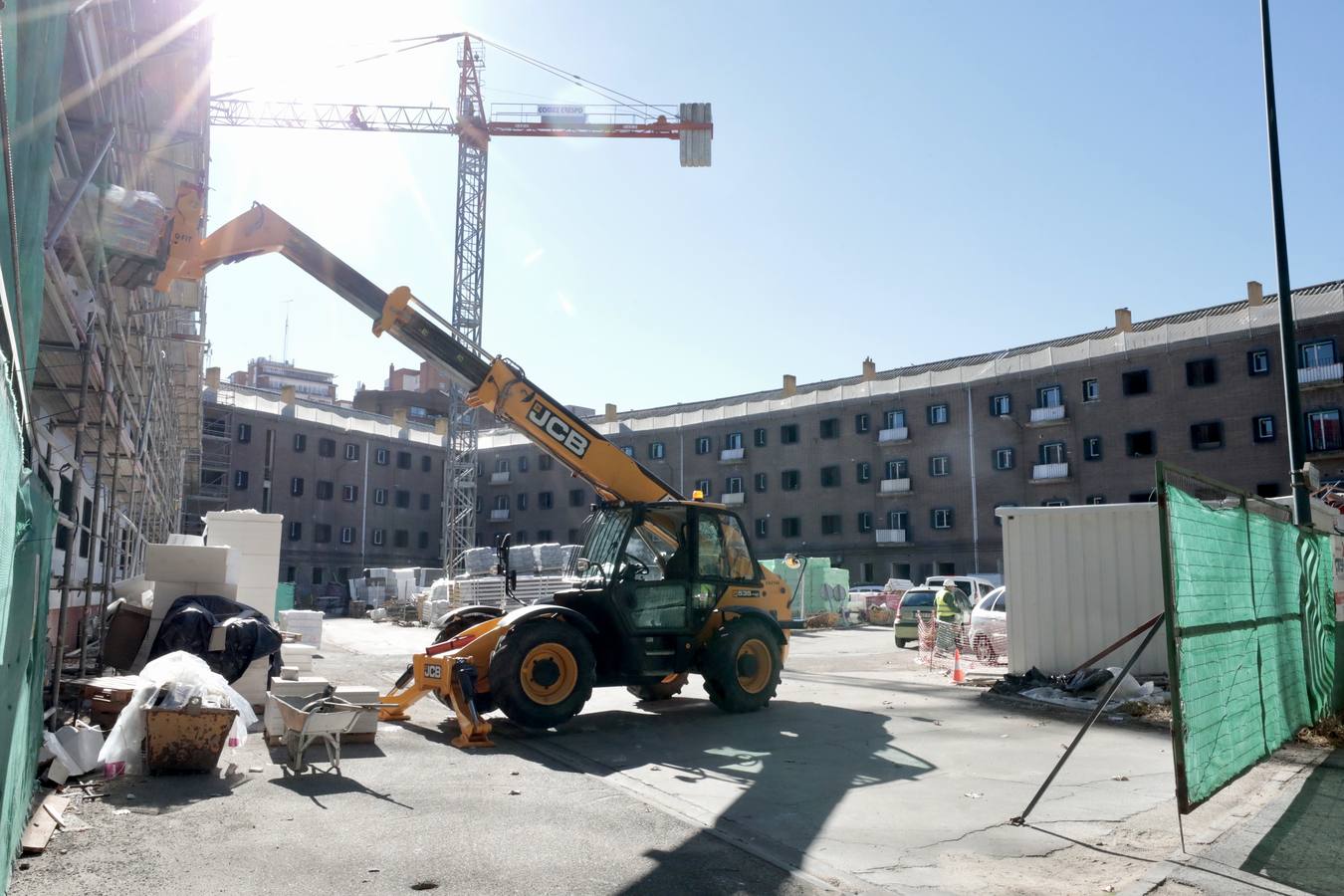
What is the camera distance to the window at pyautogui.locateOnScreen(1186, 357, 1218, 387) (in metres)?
43.8

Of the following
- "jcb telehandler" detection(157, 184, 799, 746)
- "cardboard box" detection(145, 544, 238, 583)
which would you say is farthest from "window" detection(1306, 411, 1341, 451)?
"cardboard box" detection(145, 544, 238, 583)

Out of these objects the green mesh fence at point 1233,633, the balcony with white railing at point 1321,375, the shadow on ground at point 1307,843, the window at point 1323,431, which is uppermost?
the balcony with white railing at point 1321,375

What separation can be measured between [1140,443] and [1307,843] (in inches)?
1730

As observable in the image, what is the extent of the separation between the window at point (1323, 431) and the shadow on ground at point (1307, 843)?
39.6 meters

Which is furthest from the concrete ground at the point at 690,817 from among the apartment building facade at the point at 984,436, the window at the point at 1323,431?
the window at the point at 1323,431

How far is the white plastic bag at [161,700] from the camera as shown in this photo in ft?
26.1

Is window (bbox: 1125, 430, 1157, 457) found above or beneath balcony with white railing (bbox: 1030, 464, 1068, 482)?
above

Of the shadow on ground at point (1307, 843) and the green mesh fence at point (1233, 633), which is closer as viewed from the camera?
the shadow on ground at point (1307, 843)

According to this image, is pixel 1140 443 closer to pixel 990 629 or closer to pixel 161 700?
pixel 990 629

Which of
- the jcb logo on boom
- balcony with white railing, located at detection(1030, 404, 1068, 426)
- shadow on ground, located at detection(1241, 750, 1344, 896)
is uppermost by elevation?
balcony with white railing, located at detection(1030, 404, 1068, 426)

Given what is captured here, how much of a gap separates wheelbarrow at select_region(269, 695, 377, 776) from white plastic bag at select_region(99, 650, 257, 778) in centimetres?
44

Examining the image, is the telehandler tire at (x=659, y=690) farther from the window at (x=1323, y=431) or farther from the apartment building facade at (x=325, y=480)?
the apartment building facade at (x=325, y=480)

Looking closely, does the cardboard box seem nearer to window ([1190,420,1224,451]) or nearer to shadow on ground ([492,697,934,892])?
shadow on ground ([492,697,934,892])

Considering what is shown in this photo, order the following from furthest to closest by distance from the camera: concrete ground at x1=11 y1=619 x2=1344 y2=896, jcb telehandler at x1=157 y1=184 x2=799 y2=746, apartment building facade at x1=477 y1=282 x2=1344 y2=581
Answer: apartment building facade at x1=477 y1=282 x2=1344 y2=581 < jcb telehandler at x1=157 y1=184 x2=799 y2=746 < concrete ground at x1=11 y1=619 x2=1344 y2=896
